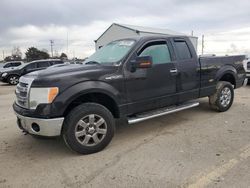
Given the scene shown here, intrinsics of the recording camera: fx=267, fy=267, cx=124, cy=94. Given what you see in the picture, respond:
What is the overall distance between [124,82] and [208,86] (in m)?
2.46

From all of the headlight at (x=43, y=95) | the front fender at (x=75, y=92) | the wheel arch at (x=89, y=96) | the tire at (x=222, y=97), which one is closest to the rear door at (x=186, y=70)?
the tire at (x=222, y=97)

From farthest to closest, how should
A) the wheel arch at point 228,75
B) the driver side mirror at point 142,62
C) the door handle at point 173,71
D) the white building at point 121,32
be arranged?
the white building at point 121,32
the wheel arch at point 228,75
the door handle at point 173,71
the driver side mirror at point 142,62

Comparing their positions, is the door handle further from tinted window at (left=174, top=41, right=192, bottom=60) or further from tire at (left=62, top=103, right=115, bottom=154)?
tire at (left=62, top=103, right=115, bottom=154)

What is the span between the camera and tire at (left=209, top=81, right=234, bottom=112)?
644 centimetres

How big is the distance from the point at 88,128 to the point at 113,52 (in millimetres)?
1681

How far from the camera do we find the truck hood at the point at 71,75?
401cm

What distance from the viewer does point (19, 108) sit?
433 cm

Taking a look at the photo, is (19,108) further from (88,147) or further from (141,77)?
(141,77)

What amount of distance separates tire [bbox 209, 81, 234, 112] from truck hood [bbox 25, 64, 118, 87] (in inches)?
121

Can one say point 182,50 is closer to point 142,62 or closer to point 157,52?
point 157,52

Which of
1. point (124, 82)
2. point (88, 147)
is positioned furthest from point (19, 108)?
point (124, 82)

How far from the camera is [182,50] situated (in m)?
5.68

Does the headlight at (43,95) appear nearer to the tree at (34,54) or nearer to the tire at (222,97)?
the tire at (222,97)

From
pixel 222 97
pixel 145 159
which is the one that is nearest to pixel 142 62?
pixel 145 159
